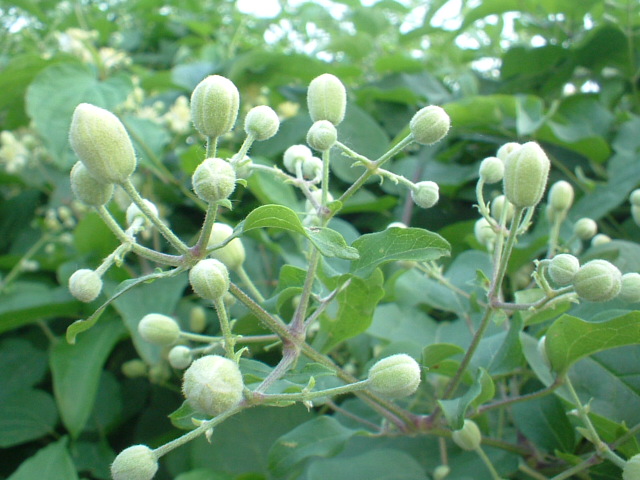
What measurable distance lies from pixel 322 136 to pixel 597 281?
14.6 inches

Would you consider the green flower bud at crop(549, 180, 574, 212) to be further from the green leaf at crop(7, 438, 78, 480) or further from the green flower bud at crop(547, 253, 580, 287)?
the green leaf at crop(7, 438, 78, 480)

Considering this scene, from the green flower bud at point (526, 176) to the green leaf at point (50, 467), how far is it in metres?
0.93

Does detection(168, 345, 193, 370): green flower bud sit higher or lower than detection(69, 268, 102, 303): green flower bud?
lower

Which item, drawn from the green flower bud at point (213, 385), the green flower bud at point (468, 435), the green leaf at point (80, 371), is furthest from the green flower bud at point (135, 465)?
the green leaf at point (80, 371)

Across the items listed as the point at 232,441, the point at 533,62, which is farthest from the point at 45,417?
the point at 533,62

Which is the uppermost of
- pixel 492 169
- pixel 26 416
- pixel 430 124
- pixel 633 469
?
pixel 430 124

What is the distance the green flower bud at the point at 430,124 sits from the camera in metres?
0.78

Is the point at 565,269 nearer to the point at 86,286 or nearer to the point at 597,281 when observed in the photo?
the point at 597,281

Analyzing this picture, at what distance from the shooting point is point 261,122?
0.79 m

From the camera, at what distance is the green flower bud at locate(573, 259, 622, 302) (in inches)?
27.9

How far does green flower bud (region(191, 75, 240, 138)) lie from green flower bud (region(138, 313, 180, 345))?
1.02ft

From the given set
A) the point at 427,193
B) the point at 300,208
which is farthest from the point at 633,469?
the point at 300,208

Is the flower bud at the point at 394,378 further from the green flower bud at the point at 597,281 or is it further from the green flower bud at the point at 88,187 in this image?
the green flower bud at the point at 88,187

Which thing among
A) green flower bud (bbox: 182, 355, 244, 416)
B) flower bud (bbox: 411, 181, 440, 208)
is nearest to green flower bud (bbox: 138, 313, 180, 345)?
green flower bud (bbox: 182, 355, 244, 416)
